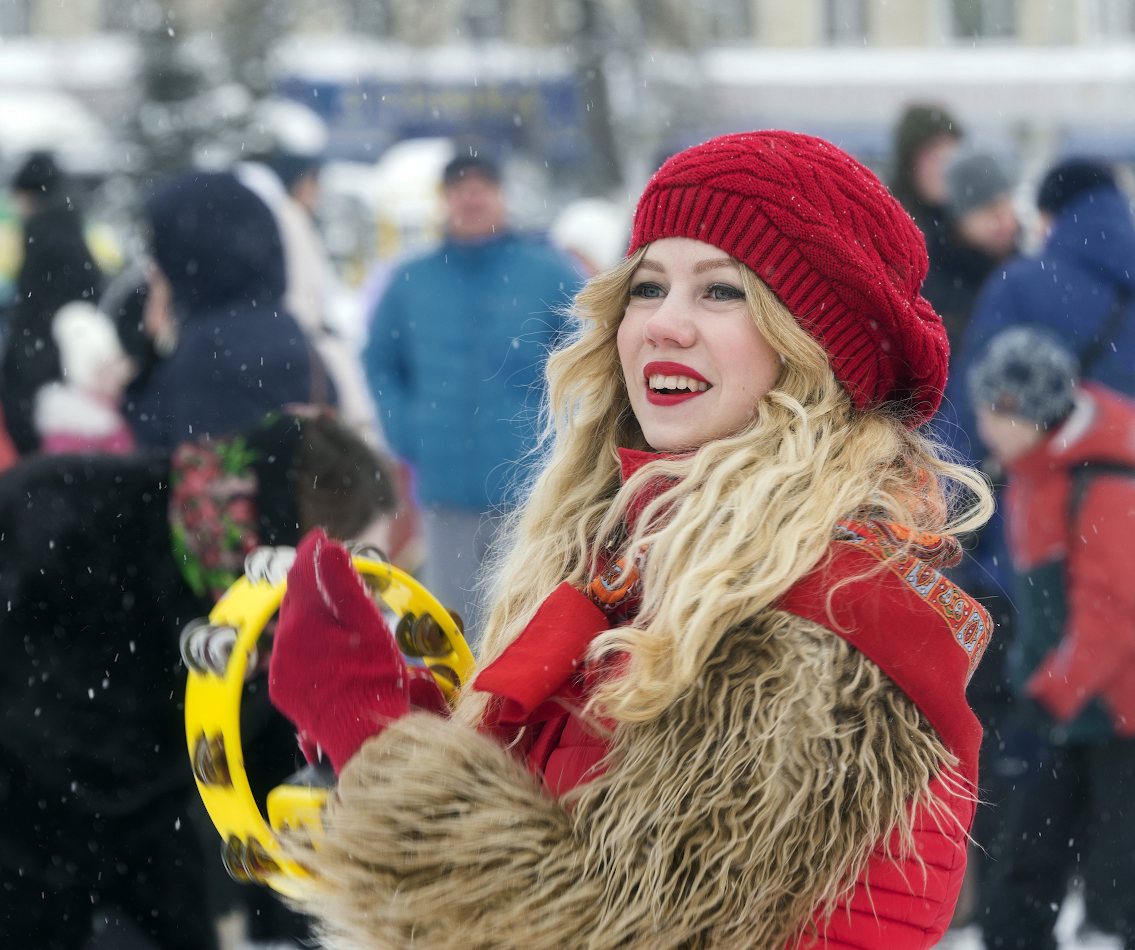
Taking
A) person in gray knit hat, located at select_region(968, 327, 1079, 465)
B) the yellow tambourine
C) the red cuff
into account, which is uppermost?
the red cuff

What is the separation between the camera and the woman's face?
1626mm

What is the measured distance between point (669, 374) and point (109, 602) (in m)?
1.58

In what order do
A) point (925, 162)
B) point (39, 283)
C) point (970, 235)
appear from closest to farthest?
point (970, 235) → point (925, 162) → point (39, 283)

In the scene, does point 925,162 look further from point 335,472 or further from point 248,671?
point 248,671

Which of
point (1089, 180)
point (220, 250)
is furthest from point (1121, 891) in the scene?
point (220, 250)

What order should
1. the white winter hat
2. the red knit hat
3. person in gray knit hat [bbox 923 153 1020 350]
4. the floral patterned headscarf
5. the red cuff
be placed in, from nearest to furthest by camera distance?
the red cuff → the red knit hat → the floral patterned headscarf → person in gray knit hat [bbox 923 153 1020 350] → the white winter hat

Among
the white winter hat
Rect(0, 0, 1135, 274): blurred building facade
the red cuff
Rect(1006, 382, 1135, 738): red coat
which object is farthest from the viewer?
Rect(0, 0, 1135, 274): blurred building facade

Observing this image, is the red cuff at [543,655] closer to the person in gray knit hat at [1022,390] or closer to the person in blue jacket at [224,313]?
the person in blue jacket at [224,313]

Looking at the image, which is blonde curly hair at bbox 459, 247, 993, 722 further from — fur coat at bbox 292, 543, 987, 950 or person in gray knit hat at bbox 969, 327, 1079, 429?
person in gray knit hat at bbox 969, 327, 1079, 429

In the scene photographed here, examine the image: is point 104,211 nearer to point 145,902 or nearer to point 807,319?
point 145,902

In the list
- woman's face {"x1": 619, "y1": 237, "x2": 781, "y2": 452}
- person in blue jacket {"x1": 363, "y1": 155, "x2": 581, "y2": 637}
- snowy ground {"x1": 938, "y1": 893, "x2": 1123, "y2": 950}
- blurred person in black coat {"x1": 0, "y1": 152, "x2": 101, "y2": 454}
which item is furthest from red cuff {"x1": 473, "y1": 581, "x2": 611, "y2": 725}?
blurred person in black coat {"x1": 0, "y1": 152, "x2": 101, "y2": 454}

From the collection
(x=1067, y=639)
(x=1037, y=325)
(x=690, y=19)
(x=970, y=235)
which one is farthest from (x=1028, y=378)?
(x=690, y=19)

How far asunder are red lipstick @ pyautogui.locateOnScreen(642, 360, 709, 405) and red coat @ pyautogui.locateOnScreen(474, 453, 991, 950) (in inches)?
11.1

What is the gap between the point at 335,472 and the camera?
9.02 feet
